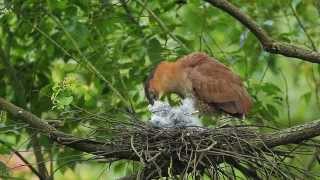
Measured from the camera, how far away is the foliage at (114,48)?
18.0 ft

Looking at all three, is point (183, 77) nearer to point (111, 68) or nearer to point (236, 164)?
point (111, 68)

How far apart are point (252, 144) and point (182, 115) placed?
103cm

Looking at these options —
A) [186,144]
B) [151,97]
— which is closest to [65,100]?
[186,144]

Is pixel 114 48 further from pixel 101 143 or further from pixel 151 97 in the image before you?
pixel 101 143

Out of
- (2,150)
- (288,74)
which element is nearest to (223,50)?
(2,150)

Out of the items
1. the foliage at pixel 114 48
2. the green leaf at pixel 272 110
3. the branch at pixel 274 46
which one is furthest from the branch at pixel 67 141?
the green leaf at pixel 272 110

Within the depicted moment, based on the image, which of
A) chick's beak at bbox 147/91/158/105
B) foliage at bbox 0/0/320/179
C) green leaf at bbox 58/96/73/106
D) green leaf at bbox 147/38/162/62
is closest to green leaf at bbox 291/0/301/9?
foliage at bbox 0/0/320/179

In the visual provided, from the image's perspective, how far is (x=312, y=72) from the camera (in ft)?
21.1

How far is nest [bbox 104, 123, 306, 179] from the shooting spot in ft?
12.9

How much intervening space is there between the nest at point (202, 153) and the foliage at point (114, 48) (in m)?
0.96

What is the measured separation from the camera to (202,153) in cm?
393

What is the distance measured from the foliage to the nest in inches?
37.7

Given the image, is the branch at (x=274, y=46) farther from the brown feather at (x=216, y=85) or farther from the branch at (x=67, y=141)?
the branch at (x=67, y=141)

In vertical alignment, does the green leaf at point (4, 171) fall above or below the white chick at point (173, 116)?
below
